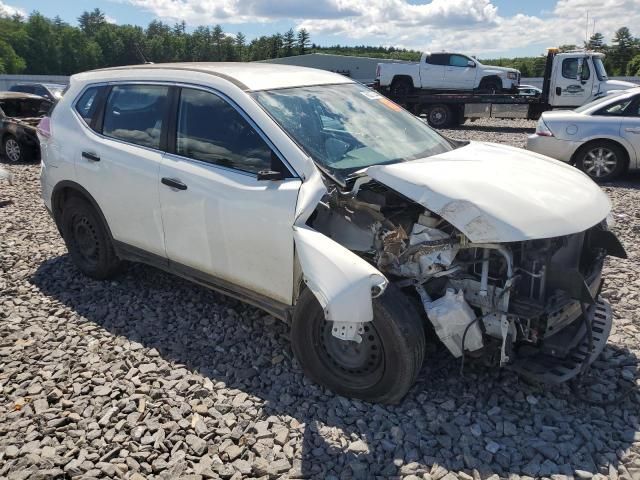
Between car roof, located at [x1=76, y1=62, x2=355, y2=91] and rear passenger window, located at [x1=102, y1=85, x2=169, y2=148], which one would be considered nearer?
car roof, located at [x1=76, y1=62, x2=355, y2=91]

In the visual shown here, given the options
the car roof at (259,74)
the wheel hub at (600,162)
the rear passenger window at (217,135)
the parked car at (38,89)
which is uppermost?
the car roof at (259,74)

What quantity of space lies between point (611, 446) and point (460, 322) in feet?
3.24

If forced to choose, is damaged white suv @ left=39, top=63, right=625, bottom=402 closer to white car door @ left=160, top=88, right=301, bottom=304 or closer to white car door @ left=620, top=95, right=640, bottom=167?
white car door @ left=160, top=88, right=301, bottom=304

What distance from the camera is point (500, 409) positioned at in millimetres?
3230

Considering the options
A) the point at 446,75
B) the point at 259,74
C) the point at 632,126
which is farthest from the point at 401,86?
the point at 259,74

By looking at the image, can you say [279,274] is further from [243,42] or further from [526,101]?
[243,42]

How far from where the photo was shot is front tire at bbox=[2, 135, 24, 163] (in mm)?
11672

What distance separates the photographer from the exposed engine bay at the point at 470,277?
3.03 metres

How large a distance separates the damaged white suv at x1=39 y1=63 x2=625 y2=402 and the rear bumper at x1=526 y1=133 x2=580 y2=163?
19.6 feet

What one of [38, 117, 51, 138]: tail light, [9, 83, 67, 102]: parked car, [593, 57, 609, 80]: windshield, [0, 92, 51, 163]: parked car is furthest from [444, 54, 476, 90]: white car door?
[38, 117, 51, 138]: tail light

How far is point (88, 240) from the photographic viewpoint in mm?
5012

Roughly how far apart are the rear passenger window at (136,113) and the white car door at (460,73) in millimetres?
18886

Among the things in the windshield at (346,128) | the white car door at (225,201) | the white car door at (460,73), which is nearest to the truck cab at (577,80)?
the white car door at (460,73)

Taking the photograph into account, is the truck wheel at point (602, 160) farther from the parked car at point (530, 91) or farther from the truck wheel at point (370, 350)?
the parked car at point (530, 91)
